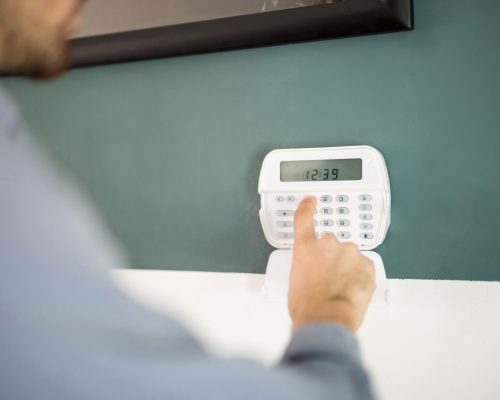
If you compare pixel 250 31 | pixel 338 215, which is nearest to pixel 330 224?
pixel 338 215

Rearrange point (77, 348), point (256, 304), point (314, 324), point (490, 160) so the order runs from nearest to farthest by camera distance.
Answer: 1. point (77, 348)
2. point (314, 324)
3. point (490, 160)
4. point (256, 304)

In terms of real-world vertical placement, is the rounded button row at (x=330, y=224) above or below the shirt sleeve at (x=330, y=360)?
above

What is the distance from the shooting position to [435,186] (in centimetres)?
62

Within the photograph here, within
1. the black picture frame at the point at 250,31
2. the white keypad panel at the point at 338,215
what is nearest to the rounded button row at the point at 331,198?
the white keypad panel at the point at 338,215

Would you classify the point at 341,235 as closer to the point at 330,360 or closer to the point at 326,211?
the point at 326,211

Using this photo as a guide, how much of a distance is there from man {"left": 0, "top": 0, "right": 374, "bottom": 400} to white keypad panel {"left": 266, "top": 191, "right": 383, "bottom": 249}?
240 millimetres

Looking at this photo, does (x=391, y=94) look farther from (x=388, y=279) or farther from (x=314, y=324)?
(x=314, y=324)

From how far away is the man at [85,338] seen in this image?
0.91 feet

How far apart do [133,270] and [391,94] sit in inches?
18.0

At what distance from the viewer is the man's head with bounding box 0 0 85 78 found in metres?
0.46

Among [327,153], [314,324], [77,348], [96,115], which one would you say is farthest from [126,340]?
[96,115]

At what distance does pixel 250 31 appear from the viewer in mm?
655

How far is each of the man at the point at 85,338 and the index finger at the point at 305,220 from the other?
22 centimetres

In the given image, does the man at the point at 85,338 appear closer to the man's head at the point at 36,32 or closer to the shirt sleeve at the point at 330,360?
the shirt sleeve at the point at 330,360
